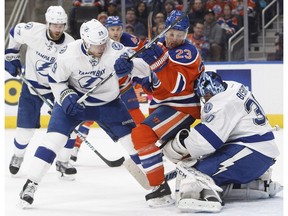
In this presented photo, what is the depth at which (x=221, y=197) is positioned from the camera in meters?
4.07

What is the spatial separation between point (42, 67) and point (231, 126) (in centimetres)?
167

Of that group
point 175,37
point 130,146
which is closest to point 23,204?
point 130,146

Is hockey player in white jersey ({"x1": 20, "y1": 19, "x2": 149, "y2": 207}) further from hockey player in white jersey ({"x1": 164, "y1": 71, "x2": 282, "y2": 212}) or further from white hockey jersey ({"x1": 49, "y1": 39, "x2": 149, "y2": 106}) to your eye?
hockey player in white jersey ({"x1": 164, "y1": 71, "x2": 282, "y2": 212})

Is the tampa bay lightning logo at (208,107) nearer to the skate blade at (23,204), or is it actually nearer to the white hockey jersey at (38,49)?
the skate blade at (23,204)

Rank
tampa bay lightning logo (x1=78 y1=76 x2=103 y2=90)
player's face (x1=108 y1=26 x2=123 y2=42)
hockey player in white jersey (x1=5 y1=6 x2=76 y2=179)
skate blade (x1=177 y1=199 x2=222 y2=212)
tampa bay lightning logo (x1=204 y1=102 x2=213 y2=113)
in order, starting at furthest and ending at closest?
player's face (x1=108 y1=26 x2=123 y2=42), hockey player in white jersey (x1=5 y1=6 x2=76 y2=179), tampa bay lightning logo (x1=78 y1=76 x2=103 y2=90), tampa bay lightning logo (x1=204 y1=102 x2=213 y2=113), skate blade (x1=177 y1=199 x2=222 y2=212)

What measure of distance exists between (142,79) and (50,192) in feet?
2.80

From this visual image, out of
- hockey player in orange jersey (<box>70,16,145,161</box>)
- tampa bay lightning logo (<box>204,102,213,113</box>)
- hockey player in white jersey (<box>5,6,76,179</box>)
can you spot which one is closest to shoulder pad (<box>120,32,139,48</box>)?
hockey player in orange jersey (<box>70,16,145,161</box>)

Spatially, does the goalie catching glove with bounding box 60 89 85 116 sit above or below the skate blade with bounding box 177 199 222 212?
above

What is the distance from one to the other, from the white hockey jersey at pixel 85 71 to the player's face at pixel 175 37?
0.23 metres

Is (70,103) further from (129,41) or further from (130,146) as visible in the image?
(129,41)

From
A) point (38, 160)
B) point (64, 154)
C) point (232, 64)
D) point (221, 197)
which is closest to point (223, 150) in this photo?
point (221, 197)

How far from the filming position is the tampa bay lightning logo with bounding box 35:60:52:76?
16.9ft

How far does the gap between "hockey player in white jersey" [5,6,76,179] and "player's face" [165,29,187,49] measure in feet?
3.27

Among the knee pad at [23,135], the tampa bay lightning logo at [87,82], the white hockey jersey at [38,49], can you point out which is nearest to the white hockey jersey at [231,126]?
the tampa bay lightning logo at [87,82]
